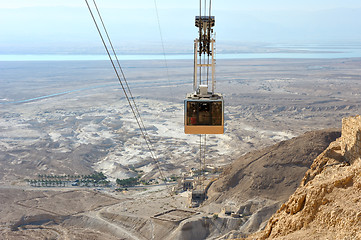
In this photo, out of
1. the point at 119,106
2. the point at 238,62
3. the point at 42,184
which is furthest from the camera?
the point at 238,62

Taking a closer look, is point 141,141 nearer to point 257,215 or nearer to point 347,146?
point 257,215

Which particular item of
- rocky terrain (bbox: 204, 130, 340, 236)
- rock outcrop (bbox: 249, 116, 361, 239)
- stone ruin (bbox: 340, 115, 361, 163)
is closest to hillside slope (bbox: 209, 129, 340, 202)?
rocky terrain (bbox: 204, 130, 340, 236)

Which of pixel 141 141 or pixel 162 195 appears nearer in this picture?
pixel 162 195

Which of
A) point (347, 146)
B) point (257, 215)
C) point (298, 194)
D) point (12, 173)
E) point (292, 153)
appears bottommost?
point (12, 173)

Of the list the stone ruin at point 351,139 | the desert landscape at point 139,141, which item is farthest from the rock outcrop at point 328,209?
the desert landscape at point 139,141

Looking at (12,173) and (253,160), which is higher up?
(253,160)

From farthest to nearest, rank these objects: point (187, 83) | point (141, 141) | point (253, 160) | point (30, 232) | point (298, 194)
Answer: point (187, 83) → point (141, 141) → point (253, 160) → point (30, 232) → point (298, 194)

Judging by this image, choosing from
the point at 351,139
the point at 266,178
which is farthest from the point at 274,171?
the point at 351,139

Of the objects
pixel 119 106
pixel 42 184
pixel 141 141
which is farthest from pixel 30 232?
pixel 119 106
